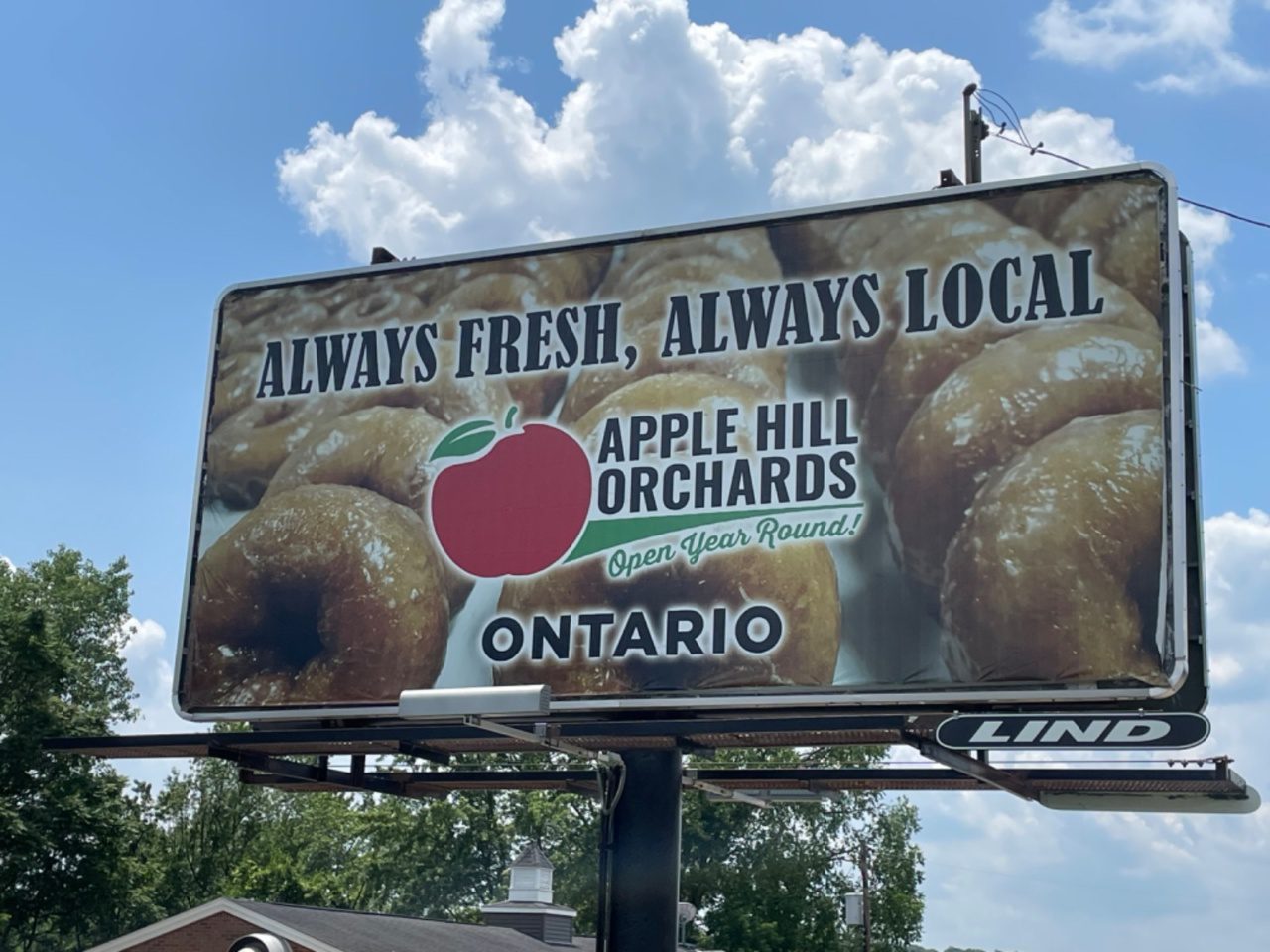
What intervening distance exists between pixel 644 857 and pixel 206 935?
16.2m

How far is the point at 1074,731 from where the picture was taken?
414 inches

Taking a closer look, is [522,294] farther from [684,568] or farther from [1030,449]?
[1030,449]

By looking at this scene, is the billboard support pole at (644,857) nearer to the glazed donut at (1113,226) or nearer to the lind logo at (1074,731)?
the lind logo at (1074,731)

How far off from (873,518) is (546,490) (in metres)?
2.82

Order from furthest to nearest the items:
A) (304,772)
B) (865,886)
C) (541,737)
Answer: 1. (865,886)
2. (304,772)
3. (541,737)

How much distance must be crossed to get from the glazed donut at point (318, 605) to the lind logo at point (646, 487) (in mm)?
515

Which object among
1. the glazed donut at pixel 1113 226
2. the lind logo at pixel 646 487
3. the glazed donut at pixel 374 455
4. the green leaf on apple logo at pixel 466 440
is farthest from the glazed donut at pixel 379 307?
the glazed donut at pixel 1113 226

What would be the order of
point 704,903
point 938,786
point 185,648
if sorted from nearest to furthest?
1. point 938,786
2. point 185,648
3. point 704,903

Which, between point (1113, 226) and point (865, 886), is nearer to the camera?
point (1113, 226)

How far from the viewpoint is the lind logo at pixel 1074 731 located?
10.3 m

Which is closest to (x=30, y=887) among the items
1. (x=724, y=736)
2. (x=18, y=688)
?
(x=18, y=688)

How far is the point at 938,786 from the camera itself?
40.9 feet

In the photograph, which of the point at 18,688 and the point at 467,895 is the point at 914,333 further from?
the point at 467,895

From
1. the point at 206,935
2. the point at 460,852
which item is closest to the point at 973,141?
the point at 206,935
